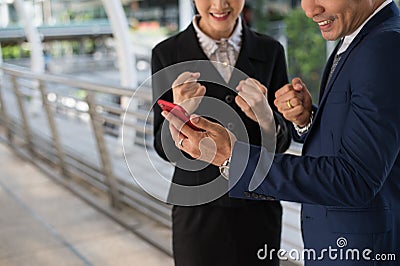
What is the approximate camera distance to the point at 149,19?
15.3 metres

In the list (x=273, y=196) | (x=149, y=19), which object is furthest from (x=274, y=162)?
(x=149, y=19)

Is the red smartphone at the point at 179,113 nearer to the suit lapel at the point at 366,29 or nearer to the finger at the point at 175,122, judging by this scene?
the finger at the point at 175,122

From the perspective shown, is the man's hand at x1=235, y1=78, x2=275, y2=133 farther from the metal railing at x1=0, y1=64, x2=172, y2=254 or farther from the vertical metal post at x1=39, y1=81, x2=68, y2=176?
the vertical metal post at x1=39, y1=81, x2=68, y2=176

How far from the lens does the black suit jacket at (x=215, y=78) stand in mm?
1424

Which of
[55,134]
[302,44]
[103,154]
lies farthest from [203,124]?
[302,44]

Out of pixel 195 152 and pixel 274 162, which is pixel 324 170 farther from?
pixel 195 152

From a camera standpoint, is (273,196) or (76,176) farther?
(76,176)

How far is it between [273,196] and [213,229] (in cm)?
52

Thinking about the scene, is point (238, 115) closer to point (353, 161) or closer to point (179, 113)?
point (179, 113)

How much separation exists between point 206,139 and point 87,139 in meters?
4.01

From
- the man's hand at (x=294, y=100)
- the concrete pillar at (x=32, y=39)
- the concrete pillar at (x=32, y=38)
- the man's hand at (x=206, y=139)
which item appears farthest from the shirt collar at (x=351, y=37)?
the concrete pillar at (x=32, y=38)

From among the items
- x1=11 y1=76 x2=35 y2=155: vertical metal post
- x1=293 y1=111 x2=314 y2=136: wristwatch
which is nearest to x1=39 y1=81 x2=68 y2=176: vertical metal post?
x1=11 y1=76 x2=35 y2=155: vertical metal post

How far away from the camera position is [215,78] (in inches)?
57.0

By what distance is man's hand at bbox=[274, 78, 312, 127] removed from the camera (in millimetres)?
1213
